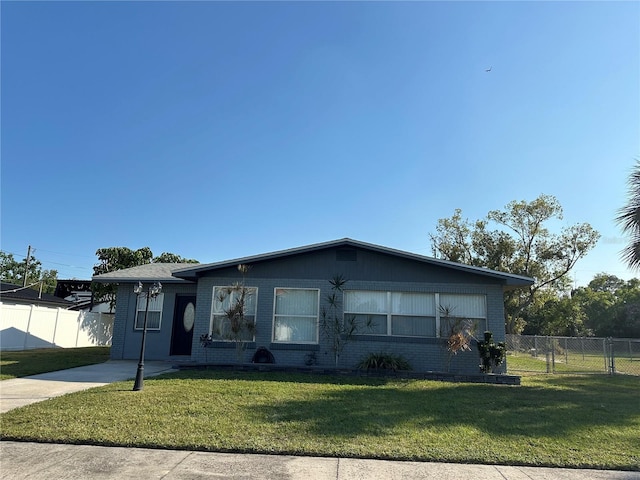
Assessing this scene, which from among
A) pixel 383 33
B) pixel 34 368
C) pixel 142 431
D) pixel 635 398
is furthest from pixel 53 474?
pixel 383 33

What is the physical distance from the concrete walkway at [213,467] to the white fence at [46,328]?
16299mm

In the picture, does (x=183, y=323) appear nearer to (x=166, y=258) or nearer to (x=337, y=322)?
(x=337, y=322)

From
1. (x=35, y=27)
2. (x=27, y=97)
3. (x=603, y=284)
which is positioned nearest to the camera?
(x=35, y=27)

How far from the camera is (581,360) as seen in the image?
60.0ft

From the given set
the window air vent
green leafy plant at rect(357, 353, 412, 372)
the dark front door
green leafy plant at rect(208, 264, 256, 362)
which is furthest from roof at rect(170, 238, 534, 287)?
green leafy plant at rect(357, 353, 412, 372)

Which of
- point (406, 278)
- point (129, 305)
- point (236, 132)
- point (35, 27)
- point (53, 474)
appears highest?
point (35, 27)

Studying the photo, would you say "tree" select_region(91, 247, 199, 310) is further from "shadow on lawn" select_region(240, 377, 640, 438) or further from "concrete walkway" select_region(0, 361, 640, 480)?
"concrete walkway" select_region(0, 361, 640, 480)

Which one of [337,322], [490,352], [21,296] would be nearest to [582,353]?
[490,352]

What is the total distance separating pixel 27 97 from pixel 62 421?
1181 cm

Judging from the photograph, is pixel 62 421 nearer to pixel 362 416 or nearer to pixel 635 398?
pixel 362 416

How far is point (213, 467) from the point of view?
185 inches

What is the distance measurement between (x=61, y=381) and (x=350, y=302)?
760 cm

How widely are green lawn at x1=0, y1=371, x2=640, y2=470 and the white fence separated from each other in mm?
13190

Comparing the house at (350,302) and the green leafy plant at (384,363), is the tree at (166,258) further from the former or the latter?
the green leafy plant at (384,363)
